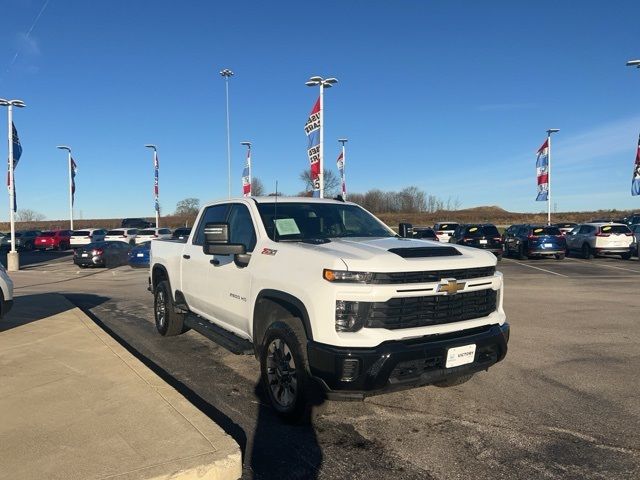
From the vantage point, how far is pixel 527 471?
3.50 metres

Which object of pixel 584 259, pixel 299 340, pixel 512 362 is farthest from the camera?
pixel 584 259

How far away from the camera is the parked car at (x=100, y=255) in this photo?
73.1 feet

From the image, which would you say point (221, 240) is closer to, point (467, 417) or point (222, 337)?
point (222, 337)

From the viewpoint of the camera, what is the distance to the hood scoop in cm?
407

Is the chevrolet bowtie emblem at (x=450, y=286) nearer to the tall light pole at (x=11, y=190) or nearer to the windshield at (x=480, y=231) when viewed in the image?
the windshield at (x=480, y=231)

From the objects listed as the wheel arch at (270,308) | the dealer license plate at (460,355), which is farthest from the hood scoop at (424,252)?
the wheel arch at (270,308)

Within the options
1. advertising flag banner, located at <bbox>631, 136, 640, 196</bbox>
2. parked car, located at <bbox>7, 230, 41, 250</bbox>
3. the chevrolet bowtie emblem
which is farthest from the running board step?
parked car, located at <bbox>7, 230, 41, 250</bbox>

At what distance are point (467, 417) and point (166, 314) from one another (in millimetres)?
4560

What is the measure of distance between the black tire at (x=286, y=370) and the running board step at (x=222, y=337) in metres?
0.42

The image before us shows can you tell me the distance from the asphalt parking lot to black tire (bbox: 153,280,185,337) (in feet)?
0.49

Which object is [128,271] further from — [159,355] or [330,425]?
[330,425]

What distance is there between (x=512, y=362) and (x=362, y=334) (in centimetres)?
321

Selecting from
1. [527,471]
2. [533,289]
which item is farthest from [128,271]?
[527,471]

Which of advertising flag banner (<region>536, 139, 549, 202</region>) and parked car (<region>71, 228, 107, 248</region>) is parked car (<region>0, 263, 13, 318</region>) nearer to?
parked car (<region>71, 228, 107, 248</region>)
